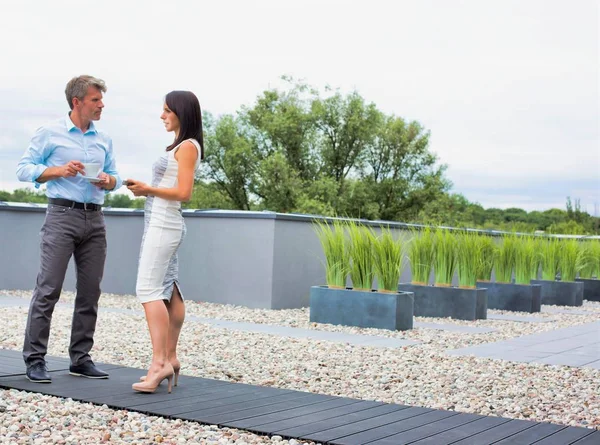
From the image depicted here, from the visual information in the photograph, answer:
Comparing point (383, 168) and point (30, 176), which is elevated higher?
point (383, 168)

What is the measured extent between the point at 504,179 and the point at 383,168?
11904 millimetres

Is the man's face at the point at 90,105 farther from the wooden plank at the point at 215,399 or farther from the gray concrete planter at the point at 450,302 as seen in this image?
the gray concrete planter at the point at 450,302

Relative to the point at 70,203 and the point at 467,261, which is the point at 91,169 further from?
the point at 467,261

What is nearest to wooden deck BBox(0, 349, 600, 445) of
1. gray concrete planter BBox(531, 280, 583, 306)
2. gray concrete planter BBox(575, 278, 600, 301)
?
gray concrete planter BBox(531, 280, 583, 306)

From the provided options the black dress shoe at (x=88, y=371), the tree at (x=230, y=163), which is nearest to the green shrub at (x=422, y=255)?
the black dress shoe at (x=88, y=371)

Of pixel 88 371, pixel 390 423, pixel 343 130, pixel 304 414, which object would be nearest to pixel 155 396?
pixel 88 371

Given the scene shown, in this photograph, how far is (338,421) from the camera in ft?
10.6

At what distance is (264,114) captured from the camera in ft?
113

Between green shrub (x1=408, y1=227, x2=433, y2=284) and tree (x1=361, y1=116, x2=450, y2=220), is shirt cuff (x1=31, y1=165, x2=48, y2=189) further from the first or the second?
tree (x1=361, y1=116, x2=450, y2=220)

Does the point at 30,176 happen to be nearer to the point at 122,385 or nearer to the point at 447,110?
the point at 122,385

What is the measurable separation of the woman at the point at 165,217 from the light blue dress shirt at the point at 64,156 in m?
0.33

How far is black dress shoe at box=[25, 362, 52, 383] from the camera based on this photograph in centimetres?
379

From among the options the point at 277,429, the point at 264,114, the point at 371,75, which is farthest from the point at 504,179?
the point at 277,429

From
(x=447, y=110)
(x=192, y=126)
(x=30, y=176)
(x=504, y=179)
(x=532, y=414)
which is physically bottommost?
(x=532, y=414)
